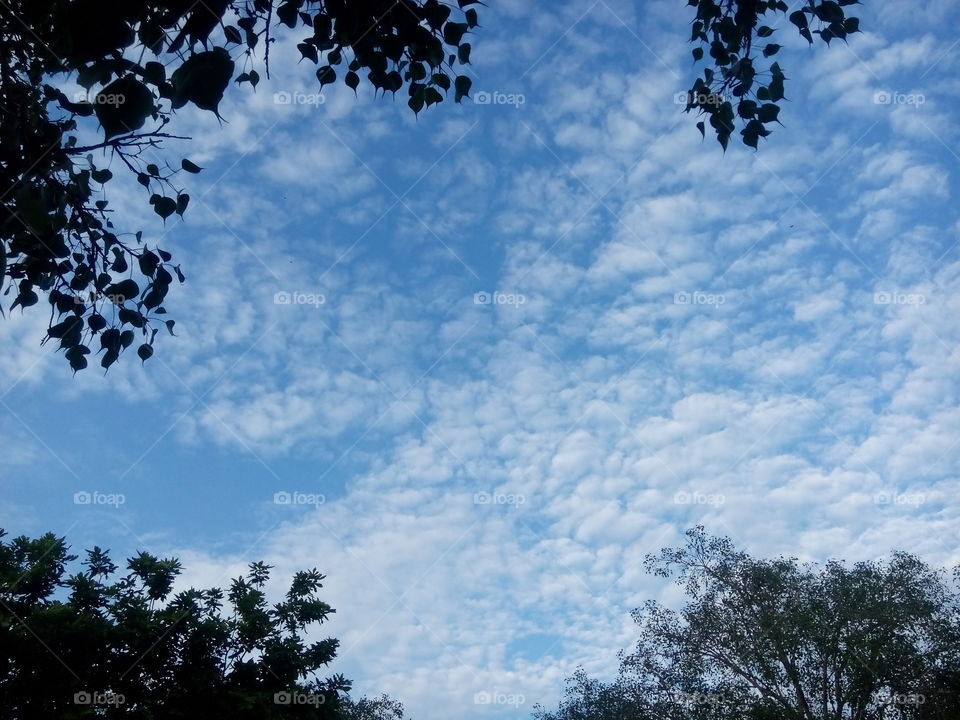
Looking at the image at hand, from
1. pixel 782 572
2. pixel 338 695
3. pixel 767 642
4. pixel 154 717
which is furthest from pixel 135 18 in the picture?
pixel 782 572

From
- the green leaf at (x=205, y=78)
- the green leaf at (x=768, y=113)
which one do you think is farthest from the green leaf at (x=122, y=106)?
the green leaf at (x=768, y=113)

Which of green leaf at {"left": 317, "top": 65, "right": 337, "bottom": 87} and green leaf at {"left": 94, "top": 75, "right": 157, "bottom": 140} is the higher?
green leaf at {"left": 317, "top": 65, "right": 337, "bottom": 87}

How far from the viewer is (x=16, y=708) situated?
10148 mm
